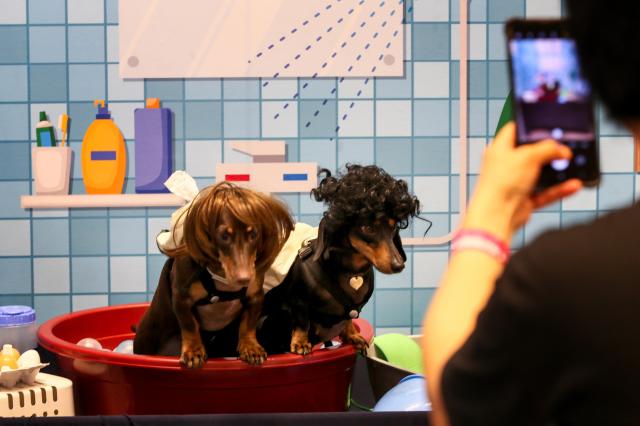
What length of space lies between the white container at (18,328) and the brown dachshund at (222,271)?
515mm

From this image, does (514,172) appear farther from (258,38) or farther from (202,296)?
(258,38)

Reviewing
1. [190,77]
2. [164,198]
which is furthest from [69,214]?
[190,77]

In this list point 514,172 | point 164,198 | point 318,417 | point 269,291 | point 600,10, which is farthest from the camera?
point 164,198

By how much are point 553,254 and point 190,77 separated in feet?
5.76

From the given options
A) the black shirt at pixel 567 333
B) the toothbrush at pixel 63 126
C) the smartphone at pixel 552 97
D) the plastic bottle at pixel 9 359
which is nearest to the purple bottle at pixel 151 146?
the toothbrush at pixel 63 126

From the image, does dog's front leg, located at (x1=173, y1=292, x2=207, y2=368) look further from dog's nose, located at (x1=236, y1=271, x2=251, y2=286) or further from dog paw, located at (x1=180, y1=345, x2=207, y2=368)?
dog's nose, located at (x1=236, y1=271, x2=251, y2=286)

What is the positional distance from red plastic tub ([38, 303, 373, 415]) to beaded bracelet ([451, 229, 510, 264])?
2.50ft

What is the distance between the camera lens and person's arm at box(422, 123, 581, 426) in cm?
47

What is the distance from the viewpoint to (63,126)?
2.03 metres

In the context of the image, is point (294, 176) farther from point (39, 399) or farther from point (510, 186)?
point (510, 186)

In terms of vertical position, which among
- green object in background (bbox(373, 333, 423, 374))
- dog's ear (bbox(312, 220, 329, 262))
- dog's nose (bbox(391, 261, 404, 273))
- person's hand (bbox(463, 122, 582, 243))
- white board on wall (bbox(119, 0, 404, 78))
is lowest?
green object in background (bbox(373, 333, 423, 374))

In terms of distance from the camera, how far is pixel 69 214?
2.07 metres

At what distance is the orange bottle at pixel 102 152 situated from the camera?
2025 millimetres

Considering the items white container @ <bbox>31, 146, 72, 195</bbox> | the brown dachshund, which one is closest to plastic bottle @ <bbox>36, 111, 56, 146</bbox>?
white container @ <bbox>31, 146, 72, 195</bbox>
